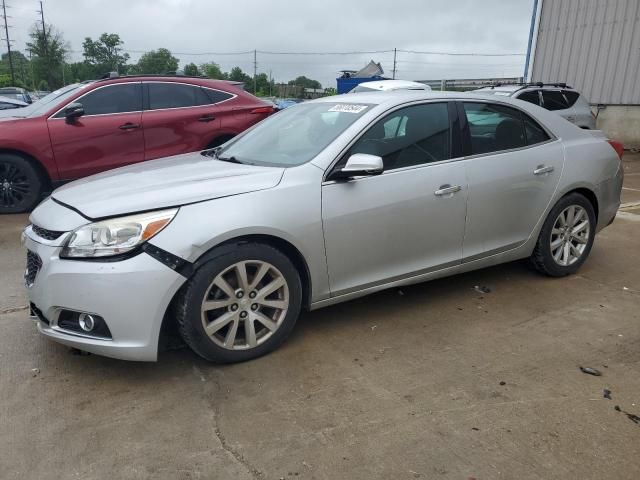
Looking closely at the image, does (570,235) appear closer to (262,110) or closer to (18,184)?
(262,110)

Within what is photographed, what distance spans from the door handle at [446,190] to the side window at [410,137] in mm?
202

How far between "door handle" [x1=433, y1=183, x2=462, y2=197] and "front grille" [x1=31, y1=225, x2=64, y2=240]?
90.0 inches

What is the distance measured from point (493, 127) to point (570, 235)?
1.21 metres

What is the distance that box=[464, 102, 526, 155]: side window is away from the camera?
153 inches

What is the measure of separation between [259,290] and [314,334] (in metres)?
0.65

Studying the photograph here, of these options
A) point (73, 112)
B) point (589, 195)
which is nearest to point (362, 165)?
point (589, 195)

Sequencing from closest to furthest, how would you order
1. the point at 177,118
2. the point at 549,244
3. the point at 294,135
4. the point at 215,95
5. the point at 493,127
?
the point at 294,135
the point at 493,127
the point at 549,244
the point at 177,118
the point at 215,95

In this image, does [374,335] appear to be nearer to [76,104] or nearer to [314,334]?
[314,334]

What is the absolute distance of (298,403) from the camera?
272 centimetres

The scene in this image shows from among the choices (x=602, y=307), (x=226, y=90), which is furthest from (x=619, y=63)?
(x=602, y=307)

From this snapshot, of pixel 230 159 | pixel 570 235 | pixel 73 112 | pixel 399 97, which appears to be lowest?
pixel 570 235

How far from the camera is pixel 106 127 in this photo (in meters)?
6.64

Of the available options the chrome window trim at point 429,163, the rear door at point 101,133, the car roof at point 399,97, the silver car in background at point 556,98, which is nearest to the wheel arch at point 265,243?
the chrome window trim at point 429,163

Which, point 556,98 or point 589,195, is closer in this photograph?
point 589,195
